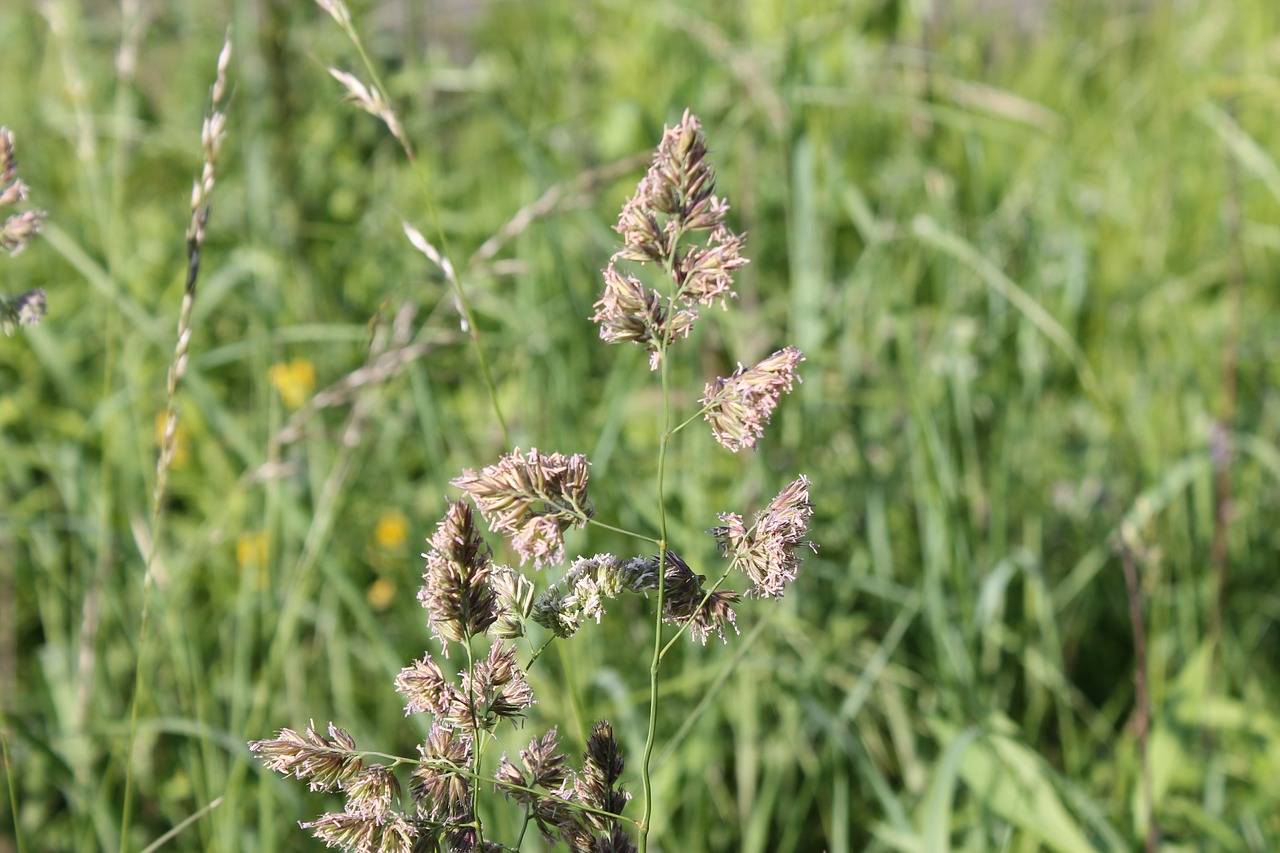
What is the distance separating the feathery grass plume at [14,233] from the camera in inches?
33.9

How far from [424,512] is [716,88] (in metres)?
1.24

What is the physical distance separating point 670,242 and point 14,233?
514mm

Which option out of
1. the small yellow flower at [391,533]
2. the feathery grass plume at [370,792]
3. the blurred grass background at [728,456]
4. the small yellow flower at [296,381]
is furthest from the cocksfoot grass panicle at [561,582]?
the small yellow flower at [296,381]

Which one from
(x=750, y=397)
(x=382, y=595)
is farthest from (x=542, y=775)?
(x=382, y=595)

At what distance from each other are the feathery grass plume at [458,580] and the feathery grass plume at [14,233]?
0.41 metres

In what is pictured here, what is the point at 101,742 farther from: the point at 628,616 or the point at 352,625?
the point at 628,616

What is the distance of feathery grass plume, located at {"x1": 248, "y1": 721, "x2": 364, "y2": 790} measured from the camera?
0.66 meters

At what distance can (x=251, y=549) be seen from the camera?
2.10m

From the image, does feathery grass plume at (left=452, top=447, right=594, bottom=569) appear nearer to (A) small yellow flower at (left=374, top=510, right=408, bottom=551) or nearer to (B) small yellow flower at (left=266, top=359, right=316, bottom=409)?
(A) small yellow flower at (left=374, top=510, right=408, bottom=551)

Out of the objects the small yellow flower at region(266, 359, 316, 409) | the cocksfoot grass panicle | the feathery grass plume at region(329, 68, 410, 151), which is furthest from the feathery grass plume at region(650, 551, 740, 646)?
the small yellow flower at region(266, 359, 316, 409)

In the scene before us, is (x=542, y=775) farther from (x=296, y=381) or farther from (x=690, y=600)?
(x=296, y=381)

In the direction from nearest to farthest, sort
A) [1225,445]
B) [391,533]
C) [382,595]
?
1. [1225,445]
2. [382,595]
3. [391,533]

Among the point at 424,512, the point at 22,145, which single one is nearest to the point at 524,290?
the point at 424,512

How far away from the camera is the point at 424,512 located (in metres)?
2.44
